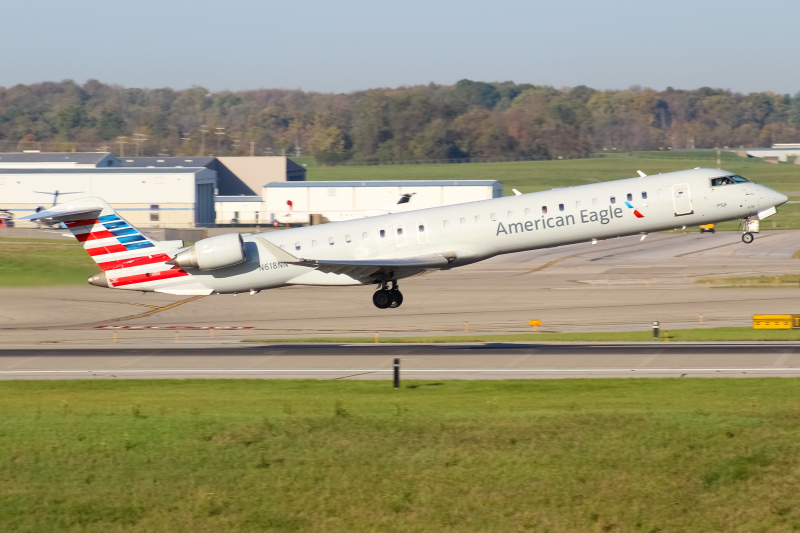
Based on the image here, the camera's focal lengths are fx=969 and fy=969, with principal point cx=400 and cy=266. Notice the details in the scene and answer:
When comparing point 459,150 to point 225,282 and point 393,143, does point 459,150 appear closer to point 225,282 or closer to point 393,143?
point 393,143

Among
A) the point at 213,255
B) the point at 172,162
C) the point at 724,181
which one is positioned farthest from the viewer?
the point at 172,162

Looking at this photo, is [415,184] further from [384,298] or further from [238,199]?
[384,298]

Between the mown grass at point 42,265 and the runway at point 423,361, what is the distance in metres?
13.2

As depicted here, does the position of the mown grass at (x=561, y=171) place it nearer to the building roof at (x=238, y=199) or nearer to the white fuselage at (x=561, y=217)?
the building roof at (x=238, y=199)

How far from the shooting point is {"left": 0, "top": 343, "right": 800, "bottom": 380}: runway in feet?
124

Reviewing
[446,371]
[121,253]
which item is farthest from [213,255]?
[446,371]

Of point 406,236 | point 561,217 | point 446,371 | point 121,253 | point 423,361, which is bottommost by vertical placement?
point 423,361

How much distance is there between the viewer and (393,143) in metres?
186

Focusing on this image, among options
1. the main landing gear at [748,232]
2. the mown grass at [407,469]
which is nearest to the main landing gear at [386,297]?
the mown grass at [407,469]

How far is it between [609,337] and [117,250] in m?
24.8

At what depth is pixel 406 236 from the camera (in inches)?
1446

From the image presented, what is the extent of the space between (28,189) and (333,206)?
3476cm

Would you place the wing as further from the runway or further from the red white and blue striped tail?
the runway

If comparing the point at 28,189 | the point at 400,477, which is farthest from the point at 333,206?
the point at 400,477
